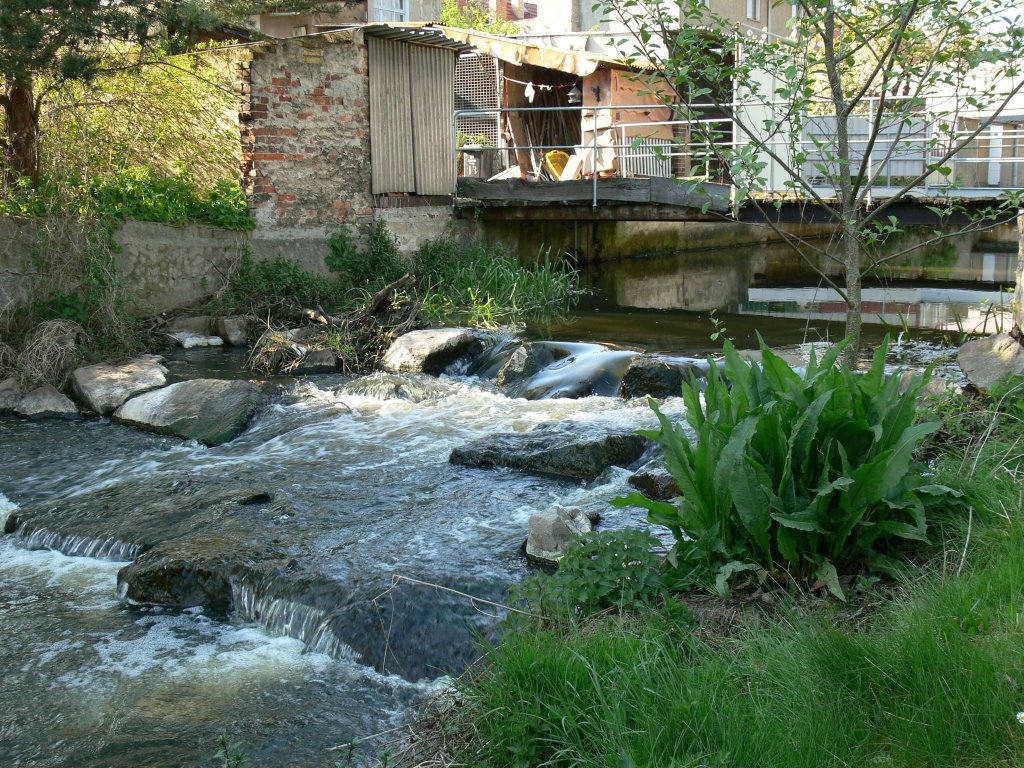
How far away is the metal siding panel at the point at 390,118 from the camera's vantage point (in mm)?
12727

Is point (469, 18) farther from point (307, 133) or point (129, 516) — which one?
point (129, 516)

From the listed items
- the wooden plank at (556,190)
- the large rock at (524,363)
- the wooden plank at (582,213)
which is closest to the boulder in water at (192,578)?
the large rock at (524,363)

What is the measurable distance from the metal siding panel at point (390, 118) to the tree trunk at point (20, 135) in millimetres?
4087

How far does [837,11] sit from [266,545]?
149 inches

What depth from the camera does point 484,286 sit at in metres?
12.4

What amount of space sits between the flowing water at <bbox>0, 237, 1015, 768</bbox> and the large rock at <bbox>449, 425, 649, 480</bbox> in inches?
4.7

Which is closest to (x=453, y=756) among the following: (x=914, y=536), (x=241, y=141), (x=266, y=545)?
(x=914, y=536)

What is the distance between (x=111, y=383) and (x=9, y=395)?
85 cm

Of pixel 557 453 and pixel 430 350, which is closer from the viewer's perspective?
pixel 557 453

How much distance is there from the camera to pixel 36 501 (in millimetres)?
6148

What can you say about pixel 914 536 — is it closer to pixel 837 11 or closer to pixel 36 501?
pixel 837 11

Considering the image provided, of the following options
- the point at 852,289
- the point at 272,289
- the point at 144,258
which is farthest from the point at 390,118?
the point at 852,289

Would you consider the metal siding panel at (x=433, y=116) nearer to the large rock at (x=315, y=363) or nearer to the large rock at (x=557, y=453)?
the large rock at (x=315, y=363)

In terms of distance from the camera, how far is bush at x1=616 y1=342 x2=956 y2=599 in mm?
3398
